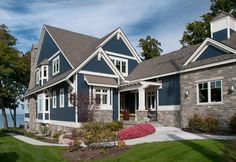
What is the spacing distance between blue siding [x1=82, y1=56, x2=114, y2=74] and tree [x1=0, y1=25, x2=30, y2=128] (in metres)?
16.7

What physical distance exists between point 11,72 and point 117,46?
1710 cm

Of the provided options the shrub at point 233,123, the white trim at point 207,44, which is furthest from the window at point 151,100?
the shrub at point 233,123

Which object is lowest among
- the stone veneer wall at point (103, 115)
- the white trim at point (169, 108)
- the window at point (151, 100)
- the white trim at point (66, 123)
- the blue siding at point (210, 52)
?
the white trim at point (66, 123)

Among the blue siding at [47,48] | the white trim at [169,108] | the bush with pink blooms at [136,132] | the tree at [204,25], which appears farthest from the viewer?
the tree at [204,25]

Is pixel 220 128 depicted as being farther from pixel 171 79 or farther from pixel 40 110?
pixel 40 110

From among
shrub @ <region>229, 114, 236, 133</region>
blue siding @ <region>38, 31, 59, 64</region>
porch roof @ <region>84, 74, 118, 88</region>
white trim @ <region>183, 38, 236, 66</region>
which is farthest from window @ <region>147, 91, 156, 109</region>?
blue siding @ <region>38, 31, 59, 64</region>

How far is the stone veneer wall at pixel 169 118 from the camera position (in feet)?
67.3

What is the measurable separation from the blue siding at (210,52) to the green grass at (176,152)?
8.16 m

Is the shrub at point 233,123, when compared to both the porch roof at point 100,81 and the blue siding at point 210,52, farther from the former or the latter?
the porch roof at point 100,81

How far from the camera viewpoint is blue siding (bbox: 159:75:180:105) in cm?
2098

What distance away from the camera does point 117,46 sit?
92.3 feet

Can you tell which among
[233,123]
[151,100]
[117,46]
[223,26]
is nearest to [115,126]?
[151,100]

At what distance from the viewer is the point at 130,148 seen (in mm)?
12523

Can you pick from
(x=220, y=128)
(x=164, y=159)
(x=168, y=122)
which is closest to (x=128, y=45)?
(x=168, y=122)
